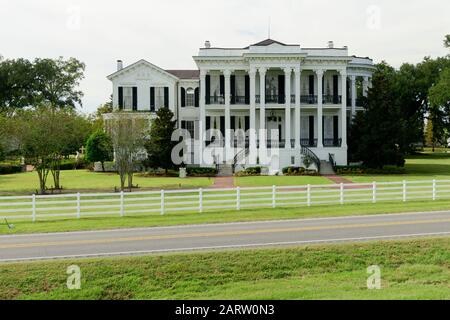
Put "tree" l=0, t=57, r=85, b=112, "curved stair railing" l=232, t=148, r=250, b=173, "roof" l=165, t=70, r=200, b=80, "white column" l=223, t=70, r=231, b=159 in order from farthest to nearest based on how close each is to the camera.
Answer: "tree" l=0, t=57, r=85, b=112, "roof" l=165, t=70, r=200, b=80, "white column" l=223, t=70, r=231, b=159, "curved stair railing" l=232, t=148, r=250, b=173

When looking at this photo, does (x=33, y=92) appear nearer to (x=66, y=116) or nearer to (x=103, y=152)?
(x=103, y=152)

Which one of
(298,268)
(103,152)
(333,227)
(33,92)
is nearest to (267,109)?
(103,152)

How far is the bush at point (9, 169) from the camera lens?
179 ft

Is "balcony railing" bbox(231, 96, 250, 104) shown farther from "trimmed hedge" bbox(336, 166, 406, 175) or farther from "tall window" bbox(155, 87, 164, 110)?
"trimmed hedge" bbox(336, 166, 406, 175)

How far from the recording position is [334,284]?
12.7 m

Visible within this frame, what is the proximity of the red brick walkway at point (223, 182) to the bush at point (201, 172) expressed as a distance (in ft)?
8.55

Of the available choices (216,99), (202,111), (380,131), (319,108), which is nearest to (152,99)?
(202,111)

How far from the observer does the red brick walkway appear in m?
35.9

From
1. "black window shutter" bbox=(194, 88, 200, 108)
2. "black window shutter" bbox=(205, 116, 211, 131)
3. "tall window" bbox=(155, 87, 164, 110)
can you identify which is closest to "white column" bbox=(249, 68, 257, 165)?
"black window shutter" bbox=(205, 116, 211, 131)

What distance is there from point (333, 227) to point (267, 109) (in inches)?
1290

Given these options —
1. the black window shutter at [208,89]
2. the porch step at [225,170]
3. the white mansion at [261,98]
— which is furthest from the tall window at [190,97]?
the porch step at [225,170]

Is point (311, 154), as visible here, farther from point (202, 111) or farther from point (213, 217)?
point (213, 217)

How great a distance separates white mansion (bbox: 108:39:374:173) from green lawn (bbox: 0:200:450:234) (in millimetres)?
22622

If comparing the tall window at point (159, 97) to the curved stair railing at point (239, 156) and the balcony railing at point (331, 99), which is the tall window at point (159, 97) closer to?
the curved stair railing at point (239, 156)
